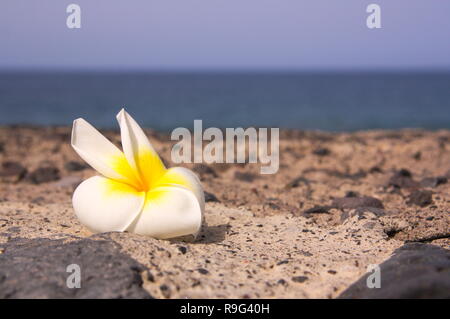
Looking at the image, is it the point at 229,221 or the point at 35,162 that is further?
the point at 35,162

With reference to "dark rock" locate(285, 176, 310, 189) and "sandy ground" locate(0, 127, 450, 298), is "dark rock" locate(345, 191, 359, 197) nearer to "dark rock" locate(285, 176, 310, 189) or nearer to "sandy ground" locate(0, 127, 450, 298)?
"sandy ground" locate(0, 127, 450, 298)

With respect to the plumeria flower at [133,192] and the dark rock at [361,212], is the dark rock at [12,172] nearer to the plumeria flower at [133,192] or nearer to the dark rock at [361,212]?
the plumeria flower at [133,192]

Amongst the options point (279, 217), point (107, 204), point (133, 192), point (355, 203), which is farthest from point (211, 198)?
point (107, 204)

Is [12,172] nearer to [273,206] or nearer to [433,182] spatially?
[273,206]

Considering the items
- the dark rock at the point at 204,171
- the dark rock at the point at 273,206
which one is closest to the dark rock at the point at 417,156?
the dark rock at the point at 204,171

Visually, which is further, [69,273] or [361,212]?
[361,212]

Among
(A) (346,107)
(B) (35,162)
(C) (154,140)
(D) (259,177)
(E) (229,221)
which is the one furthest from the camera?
(A) (346,107)
